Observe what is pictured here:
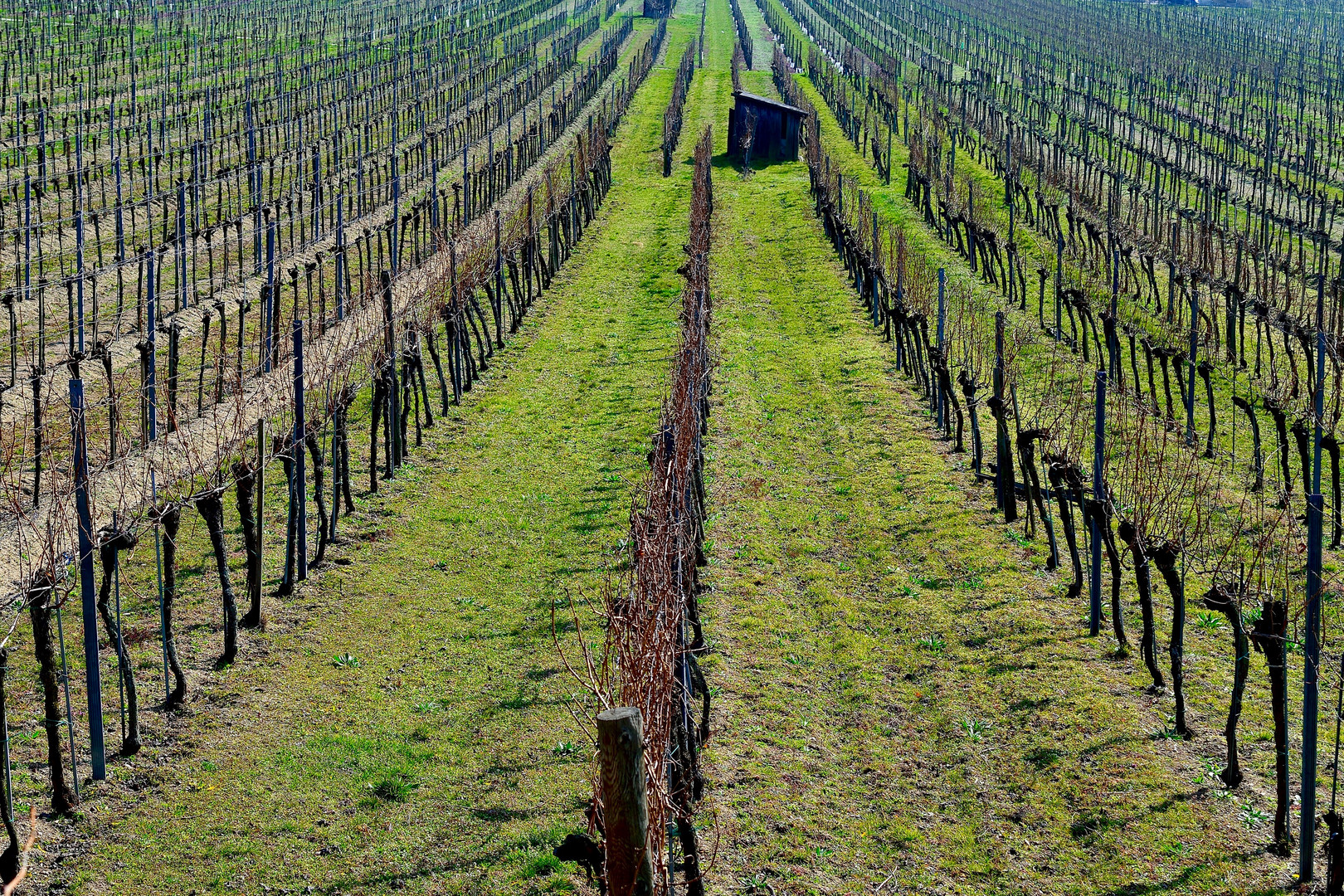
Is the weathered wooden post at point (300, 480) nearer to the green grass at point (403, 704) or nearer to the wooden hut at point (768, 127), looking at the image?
the green grass at point (403, 704)

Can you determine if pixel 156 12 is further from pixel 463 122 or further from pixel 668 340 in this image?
pixel 668 340

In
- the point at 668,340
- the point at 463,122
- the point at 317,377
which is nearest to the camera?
the point at 317,377

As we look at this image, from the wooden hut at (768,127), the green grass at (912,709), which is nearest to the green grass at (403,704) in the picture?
the green grass at (912,709)

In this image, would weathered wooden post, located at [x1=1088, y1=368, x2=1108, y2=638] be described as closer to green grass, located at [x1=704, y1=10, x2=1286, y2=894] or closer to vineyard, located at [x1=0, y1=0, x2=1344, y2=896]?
vineyard, located at [x1=0, y1=0, x2=1344, y2=896]

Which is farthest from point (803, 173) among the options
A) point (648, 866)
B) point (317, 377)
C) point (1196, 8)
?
point (1196, 8)

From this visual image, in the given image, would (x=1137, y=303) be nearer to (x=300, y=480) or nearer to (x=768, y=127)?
(x=300, y=480)

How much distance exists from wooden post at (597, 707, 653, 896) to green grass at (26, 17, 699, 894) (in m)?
3.68

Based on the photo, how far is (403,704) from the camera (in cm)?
1254

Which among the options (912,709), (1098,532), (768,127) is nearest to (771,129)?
(768,127)

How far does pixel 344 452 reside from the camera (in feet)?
55.6

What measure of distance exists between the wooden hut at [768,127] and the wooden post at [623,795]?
4374 centimetres

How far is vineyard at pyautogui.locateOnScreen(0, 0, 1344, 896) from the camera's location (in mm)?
10312

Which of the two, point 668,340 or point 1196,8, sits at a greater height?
point 1196,8

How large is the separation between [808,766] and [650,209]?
99.0 feet
